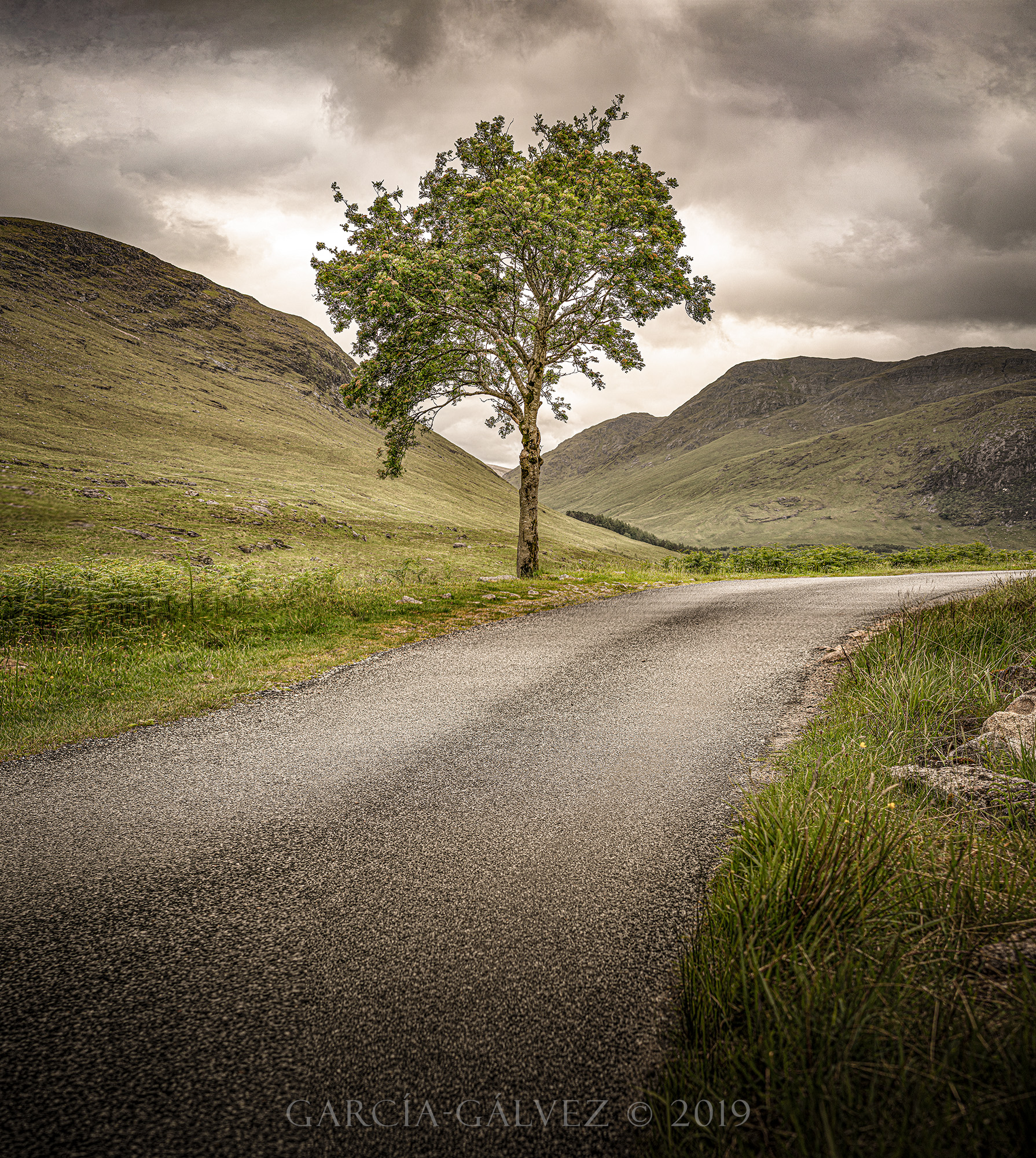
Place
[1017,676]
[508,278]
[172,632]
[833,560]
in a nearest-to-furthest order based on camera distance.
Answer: [1017,676]
[172,632]
[508,278]
[833,560]

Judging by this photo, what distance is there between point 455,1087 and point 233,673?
6859 millimetres

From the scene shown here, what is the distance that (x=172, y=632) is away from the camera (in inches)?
374

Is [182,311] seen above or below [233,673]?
above

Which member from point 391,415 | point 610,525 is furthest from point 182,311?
point 391,415

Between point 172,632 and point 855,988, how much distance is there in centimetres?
1053

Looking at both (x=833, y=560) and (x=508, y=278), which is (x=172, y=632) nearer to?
(x=508, y=278)

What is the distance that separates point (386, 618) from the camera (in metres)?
11.4

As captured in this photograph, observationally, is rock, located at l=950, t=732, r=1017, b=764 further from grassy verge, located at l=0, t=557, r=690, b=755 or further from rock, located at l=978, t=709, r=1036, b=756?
grassy verge, located at l=0, t=557, r=690, b=755

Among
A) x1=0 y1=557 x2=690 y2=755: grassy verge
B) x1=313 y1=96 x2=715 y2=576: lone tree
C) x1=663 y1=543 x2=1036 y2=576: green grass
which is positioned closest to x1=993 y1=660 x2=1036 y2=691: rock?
x1=0 y1=557 x2=690 y2=755: grassy verge

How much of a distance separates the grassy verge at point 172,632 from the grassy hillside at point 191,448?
1126 centimetres

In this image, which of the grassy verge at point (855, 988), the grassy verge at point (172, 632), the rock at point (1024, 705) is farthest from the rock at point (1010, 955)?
the grassy verge at point (172, 632)

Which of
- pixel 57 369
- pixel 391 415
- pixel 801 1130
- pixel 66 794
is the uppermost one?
pixel 57 369

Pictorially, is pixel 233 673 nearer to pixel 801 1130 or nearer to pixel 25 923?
pixel 25 923

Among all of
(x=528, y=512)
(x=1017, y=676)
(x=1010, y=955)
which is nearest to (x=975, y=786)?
(x=1010, y=955)
